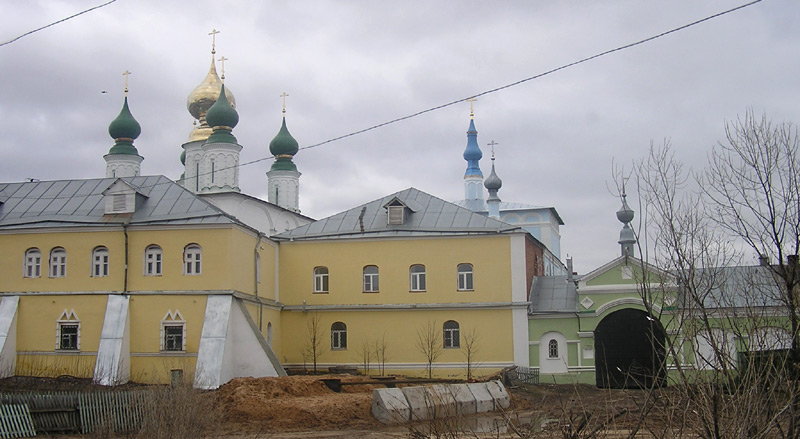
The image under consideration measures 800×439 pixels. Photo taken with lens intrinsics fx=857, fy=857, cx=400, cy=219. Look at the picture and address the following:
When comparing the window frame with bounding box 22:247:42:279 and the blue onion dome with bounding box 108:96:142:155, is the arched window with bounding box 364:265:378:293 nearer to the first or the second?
the window frame with bounding box 22:247:42:279

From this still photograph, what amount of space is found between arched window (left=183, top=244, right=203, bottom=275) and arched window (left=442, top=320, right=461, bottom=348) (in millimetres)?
8601

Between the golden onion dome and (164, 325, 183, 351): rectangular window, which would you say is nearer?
(164, 325, 183, 351): rectangular window

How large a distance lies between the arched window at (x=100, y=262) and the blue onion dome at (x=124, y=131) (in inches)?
480

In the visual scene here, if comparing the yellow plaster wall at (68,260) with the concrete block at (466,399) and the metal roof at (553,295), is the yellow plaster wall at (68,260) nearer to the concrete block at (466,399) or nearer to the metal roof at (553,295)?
the concrete block at (466,399)

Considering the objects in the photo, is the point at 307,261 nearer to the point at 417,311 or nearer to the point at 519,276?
the point at 417,311

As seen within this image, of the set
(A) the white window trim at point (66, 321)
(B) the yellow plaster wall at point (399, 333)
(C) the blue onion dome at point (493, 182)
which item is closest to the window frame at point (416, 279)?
(B) the yellow plaster wall at point (399, 333)

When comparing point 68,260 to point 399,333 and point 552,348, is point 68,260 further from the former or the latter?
point 552,348

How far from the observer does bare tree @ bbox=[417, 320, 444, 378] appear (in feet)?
95.0

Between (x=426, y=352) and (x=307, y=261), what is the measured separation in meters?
5.43

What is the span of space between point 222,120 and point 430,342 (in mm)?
13627

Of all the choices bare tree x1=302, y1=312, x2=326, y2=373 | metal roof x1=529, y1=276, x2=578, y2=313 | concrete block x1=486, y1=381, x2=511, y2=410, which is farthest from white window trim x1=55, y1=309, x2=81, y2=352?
metal roof x1=529, y1=276, x2=578, y2=313

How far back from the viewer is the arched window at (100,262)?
27.0m

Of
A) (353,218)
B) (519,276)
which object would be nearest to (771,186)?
(519,276)

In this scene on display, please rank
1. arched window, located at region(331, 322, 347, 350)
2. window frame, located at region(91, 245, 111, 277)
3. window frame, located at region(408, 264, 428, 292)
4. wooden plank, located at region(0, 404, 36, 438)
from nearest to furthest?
1. wooden plank, located at region(0, 404, 36, 438)
2. window frame, located at region(91, 245, 111, 277)
3. window frame, located at region(408, 264, 428, 292)
4. arched window, located at region(331, 322, 347, 350)
